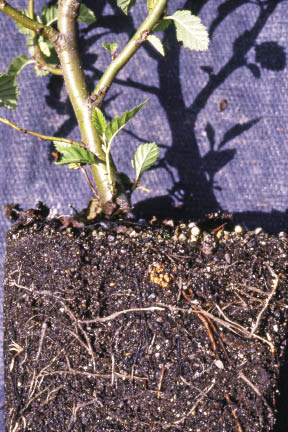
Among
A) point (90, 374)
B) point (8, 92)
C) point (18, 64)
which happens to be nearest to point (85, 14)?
point (18, 64)

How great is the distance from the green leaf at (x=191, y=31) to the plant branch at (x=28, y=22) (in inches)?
9.8

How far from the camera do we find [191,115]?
1195 millimetres

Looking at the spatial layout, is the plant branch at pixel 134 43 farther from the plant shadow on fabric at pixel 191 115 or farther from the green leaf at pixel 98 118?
the plant shadow on fabric at pixel 191 115

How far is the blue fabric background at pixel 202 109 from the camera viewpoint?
118 centimetres

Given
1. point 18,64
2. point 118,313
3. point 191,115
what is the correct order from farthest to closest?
1. point 191,115
2. point 18,64
3. point 118,313

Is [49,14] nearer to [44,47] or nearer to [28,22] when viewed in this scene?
[44,47]

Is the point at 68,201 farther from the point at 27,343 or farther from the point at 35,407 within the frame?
the point at 35,407

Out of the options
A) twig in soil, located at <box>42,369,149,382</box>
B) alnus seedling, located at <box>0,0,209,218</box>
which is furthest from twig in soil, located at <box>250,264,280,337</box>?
alnus seedling, located at <box>0,0,209,218</box>

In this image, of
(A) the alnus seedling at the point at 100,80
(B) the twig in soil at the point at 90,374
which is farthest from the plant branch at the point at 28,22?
(B) the twig in soil at the point at 90,374

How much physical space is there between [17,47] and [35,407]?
0.96m

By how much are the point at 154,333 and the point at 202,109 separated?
0.66 meters

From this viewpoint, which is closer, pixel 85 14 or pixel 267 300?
pixel 267 300

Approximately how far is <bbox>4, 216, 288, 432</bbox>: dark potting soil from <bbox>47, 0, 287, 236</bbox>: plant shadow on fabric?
0.30 metres

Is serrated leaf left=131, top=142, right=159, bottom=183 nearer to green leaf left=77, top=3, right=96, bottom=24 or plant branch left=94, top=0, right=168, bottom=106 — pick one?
plant branch left=94, top=0, right=168, bottom=106
